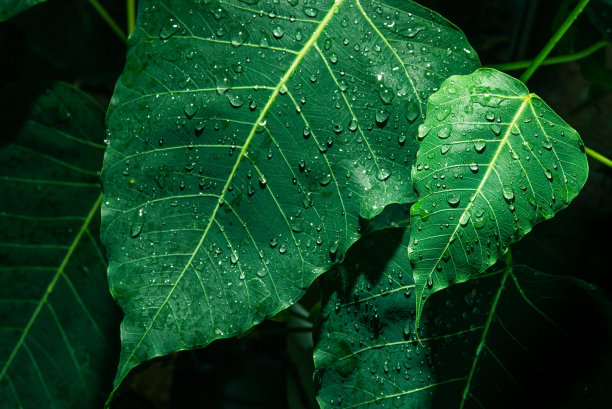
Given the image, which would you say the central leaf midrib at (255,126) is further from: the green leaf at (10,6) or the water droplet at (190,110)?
the green leaf at (10,6)

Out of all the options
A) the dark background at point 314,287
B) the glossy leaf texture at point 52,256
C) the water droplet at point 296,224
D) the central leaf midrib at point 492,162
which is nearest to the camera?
the central leaf midrib at point 492,162

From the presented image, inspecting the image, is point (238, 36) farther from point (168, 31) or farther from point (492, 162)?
point (492, 162)

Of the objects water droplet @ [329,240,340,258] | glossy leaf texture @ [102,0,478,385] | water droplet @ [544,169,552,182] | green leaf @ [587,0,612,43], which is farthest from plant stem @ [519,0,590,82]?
water droplet @ [329,240,340,258]

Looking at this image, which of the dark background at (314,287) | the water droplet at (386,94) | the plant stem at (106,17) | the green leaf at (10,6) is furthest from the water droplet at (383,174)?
the plant stem at (106,17)

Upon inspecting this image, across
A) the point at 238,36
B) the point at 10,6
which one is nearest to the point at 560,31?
the point at 238,36

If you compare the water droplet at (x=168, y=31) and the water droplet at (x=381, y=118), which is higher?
the water droplet at (x=168, y=31)

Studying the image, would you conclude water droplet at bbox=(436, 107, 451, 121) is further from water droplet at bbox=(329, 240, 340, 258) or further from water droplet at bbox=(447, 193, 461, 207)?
water droplet at bbox=(329, 240, 340, 258)

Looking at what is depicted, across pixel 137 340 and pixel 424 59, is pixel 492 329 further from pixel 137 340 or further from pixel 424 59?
pixel 137 340
